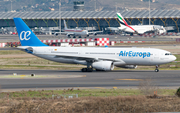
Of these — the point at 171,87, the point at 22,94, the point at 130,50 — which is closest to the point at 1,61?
the point at 130,50

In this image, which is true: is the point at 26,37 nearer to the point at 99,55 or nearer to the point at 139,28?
the point at 99,55

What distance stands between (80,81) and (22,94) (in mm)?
11306

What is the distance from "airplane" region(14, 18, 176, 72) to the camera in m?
49.4

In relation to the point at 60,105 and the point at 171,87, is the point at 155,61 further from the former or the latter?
the point at 60,105

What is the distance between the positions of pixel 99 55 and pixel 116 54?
296 cm

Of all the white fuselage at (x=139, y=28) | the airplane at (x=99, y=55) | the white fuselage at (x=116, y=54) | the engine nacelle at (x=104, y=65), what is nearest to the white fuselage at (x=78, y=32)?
the white fuselage at (x=139, y=28)

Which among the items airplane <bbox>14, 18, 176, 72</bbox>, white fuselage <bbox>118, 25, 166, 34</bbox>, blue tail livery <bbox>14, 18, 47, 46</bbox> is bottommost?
airplane <bbox>14, 18, 176, 72</bbox>

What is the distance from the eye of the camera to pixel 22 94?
31391 millimetres

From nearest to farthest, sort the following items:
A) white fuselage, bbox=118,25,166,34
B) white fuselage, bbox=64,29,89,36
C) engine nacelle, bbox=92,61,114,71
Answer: engine nacelle, bbox=92,61,114,71 < white fuselage, bbox=64,29,89,36 < white fuselage, bbox=118,25,166,34

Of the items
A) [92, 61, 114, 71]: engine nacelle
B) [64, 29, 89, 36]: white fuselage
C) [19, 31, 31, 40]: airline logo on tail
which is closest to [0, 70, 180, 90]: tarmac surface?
[92, 61, 114, 71]: engine nacelle

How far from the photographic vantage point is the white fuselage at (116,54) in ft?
162

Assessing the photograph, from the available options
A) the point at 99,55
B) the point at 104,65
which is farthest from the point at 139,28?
the point at 104,65

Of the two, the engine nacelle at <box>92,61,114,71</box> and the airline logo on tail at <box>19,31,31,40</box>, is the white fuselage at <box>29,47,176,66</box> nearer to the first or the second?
the engine nacelle at <box>92,61,114,71</box>

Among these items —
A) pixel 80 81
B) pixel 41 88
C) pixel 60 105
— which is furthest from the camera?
pixel 80 81
